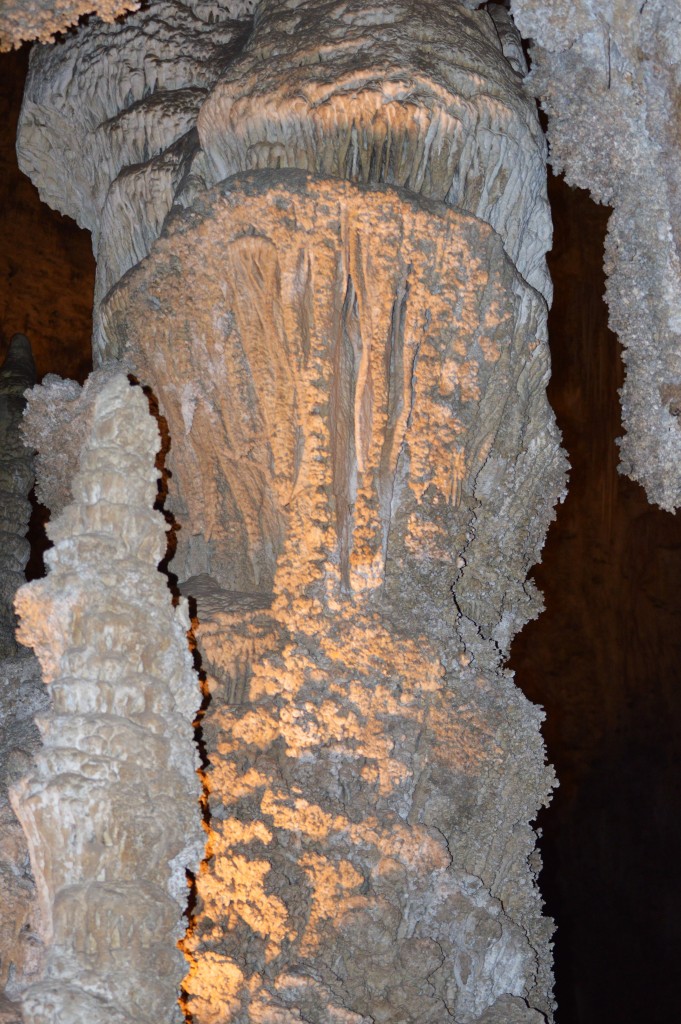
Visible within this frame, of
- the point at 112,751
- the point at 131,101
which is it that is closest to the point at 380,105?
the point at 131,101

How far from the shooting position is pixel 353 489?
5.39m

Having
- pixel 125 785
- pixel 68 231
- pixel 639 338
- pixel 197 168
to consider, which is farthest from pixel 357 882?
pixel 68 231

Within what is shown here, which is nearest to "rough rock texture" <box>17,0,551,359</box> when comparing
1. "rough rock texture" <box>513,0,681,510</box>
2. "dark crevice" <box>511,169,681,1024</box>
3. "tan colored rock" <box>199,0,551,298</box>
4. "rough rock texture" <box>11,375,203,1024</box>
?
"tan colored rock" <box>199,0,551,298</box>

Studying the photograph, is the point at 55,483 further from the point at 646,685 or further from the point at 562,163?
the point at 646,685

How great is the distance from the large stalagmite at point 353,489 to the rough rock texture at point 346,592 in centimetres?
1

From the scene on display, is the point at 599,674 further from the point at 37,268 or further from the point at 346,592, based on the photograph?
the point at 37,268

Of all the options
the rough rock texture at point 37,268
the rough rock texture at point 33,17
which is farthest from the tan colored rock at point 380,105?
the rough rock texture at point 37,268

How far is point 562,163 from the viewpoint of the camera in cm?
596

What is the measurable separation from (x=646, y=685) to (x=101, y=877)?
17.2ft

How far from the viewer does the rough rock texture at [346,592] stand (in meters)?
5.05

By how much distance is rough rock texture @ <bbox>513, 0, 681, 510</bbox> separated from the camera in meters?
5.37

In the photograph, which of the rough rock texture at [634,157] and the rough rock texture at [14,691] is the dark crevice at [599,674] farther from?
the rough rock texture at [14,691]

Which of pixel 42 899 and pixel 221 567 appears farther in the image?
pixel 221 567

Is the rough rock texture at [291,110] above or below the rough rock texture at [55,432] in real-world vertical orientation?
above
